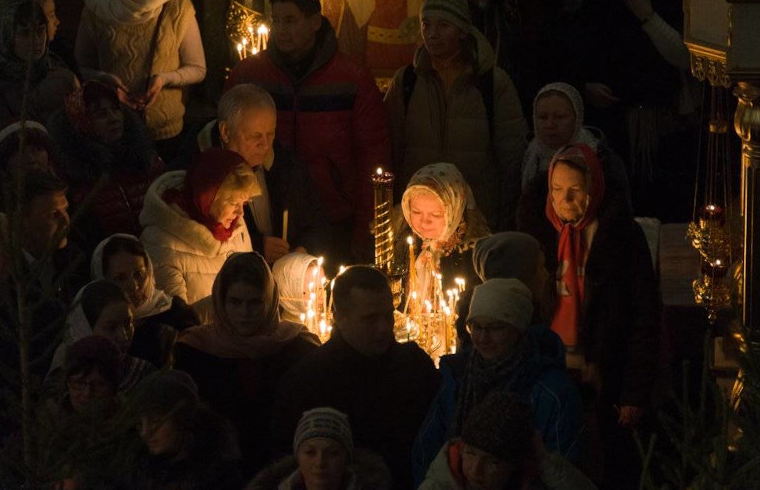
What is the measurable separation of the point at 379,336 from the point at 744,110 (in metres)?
1.52

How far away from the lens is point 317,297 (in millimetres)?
7695

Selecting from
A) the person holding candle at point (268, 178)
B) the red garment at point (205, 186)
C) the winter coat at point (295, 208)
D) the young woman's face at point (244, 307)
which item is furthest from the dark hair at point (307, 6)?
the young woman's face at point (244, 307)

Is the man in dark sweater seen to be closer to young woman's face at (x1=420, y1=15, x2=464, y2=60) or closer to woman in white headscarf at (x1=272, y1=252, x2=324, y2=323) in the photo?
woman in white headscarf at (x1=272, y1=252, x2=324, y2=323)

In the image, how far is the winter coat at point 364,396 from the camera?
6.43m

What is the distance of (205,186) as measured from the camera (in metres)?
7.66

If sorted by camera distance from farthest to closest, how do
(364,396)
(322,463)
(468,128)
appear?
(468,128)
(364,396)
(322,463)

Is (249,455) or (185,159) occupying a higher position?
(185,159)

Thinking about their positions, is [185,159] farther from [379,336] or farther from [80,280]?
[379,336]

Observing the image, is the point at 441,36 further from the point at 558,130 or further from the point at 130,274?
the point at 130,274

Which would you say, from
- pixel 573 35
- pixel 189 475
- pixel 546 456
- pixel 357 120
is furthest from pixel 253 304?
pixel 573 35

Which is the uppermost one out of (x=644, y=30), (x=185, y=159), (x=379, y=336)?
(x=644, y=30)

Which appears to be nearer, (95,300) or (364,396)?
(364,396)

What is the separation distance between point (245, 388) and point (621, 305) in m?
1.63

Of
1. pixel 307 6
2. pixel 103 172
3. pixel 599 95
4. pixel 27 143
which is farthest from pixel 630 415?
pixel 599 95
